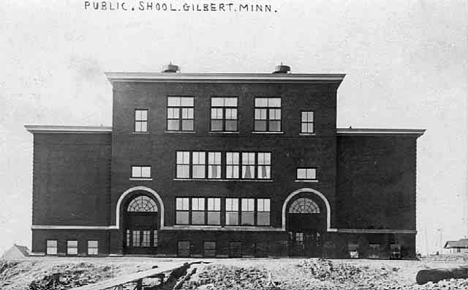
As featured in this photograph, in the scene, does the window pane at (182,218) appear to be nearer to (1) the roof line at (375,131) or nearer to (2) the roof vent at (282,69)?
(2) the roof vent at (282,69)

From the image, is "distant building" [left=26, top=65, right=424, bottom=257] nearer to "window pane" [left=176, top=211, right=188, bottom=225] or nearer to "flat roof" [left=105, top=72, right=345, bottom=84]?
"window pane" [left=176, top=211, right=188, bottom=225]

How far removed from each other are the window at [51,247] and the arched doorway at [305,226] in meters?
12.3

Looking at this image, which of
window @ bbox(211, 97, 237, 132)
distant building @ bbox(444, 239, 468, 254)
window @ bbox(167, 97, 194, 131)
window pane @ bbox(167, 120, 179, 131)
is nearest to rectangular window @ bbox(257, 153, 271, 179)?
window @ bbox(211, 97, 237, 132)

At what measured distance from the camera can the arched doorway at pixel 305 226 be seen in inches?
1790

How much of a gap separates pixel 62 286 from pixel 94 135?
8824mm

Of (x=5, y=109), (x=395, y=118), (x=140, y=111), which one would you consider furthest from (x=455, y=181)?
(x=5, y=109)

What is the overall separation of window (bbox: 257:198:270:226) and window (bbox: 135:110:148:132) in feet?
23.4

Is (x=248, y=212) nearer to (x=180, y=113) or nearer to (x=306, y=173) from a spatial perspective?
(x=306, y=173)

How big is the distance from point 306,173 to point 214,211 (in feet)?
17.1

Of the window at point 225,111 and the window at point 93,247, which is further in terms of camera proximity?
the window at point 93,247

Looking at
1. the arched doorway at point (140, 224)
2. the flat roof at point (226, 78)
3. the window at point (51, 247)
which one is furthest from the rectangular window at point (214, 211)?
the window at point (51, 247)

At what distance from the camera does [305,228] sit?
45.7 metres

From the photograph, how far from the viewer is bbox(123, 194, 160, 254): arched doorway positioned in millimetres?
45875

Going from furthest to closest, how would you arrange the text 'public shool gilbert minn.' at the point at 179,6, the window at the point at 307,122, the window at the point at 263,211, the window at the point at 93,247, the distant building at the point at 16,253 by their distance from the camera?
the window at the point at 93,247
the window at the point at 307,122
the window at the point at 263,211
the distant building at the point at 16,253
the text 'public shool gilbert minn.' at the point at 179,6
